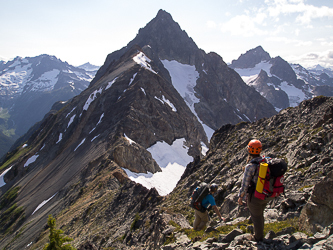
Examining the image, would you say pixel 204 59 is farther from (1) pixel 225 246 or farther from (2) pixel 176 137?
(1) pixel 225 246

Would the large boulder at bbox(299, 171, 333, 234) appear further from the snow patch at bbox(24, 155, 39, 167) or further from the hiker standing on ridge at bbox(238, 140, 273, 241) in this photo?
the snow patch at bbox(24, 155, 39, 167)

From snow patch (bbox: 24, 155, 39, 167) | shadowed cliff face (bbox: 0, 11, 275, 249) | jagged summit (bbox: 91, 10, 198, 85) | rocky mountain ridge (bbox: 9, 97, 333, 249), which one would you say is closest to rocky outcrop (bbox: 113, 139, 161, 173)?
shadowed cliff face (bbox: 0, 11, 275, 249)

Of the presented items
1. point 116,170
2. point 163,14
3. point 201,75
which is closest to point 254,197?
point 116,170

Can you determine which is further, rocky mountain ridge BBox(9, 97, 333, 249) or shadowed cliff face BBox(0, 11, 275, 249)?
shadowed cliff face BBox(0, 11, 275, 249)

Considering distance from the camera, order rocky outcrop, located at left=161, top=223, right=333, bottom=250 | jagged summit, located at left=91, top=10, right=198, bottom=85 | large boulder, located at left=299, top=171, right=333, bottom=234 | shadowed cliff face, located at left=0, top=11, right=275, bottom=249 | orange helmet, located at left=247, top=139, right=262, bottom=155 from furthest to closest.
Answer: jagged summit, located at left=91, top=10, right=198, bottom=85 → shadowed cliff face, located at left=0, top=11, right=275, bottom=249 → orange helmet, located at left=247, top=139, right=262, bottom=155 → large boulder, located at left=299, top=171, right=333, bottom=234 → rocky outcrop, located at left=161, top=223, right=333, bottom=250

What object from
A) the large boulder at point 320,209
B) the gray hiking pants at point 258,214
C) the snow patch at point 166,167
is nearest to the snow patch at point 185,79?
the snow patch at point 166,167

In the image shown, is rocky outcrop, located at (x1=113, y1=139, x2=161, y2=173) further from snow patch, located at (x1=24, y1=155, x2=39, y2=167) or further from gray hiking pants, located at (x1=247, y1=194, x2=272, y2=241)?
snow patch, located at (x1=24, y1=155, x2=39, y2=167)

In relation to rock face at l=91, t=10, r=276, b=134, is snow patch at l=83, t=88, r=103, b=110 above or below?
below

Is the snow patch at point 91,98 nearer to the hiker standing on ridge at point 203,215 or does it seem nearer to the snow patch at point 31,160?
the snow patch at point 31,160

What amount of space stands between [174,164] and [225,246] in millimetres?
49686

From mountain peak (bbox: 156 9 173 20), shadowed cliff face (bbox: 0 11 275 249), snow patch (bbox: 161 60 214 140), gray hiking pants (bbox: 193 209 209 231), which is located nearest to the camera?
gray hiking pants (bbox: 193 209 209 231)

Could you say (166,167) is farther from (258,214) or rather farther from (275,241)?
(275,241)

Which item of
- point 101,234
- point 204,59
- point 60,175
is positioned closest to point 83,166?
point 60,175

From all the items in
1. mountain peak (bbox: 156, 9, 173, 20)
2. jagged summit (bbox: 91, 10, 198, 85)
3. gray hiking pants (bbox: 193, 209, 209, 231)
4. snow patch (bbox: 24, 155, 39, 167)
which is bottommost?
snow patch (bbox: 24, 155, 39, 167)
